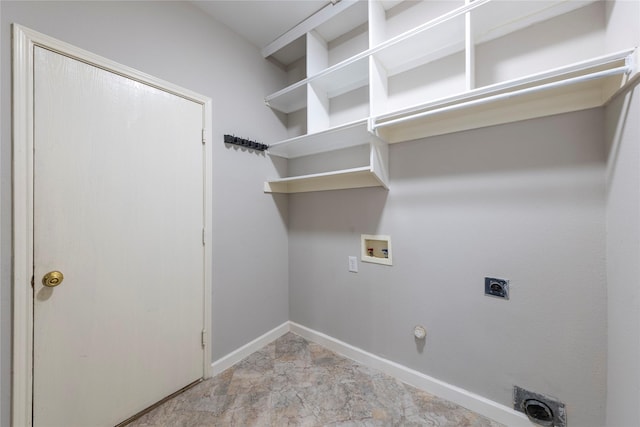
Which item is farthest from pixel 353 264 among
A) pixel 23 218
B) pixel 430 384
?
pixel 23 218

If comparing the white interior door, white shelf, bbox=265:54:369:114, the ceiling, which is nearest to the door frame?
the white interior door

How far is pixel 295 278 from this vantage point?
7.72 ft

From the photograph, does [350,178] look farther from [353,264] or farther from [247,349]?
[247,349]

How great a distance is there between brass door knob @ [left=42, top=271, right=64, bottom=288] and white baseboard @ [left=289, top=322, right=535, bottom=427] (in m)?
1.77

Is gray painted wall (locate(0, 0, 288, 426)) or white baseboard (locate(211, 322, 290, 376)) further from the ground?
gray painted wall (locate(0, 0, 288, 426))

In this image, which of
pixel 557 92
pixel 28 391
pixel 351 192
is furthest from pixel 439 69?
pixel 28 391

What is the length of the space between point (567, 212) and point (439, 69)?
109cm

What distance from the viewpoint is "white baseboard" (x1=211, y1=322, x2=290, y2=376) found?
1806mm

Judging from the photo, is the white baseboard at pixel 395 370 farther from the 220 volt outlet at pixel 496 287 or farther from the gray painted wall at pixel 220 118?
the 220 volt outlet at pixel 496 287

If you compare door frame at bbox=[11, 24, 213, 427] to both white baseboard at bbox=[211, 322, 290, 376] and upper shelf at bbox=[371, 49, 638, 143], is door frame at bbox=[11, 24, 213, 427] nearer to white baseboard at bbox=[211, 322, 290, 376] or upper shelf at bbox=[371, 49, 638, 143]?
white baseboard at bbox=[211, 322, 290, 376]

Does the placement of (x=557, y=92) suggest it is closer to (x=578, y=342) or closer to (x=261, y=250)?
(x=578, y=342)

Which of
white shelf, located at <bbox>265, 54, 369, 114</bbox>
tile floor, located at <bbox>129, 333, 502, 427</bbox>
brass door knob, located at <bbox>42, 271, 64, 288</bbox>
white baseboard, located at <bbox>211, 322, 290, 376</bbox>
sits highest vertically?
white shelf, located at <bbox>265, 54, 369, 114</bbox>

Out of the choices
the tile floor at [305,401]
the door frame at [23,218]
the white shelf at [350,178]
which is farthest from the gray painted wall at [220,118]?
the tile floor at [305,401]

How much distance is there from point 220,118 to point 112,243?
43.6 inches
